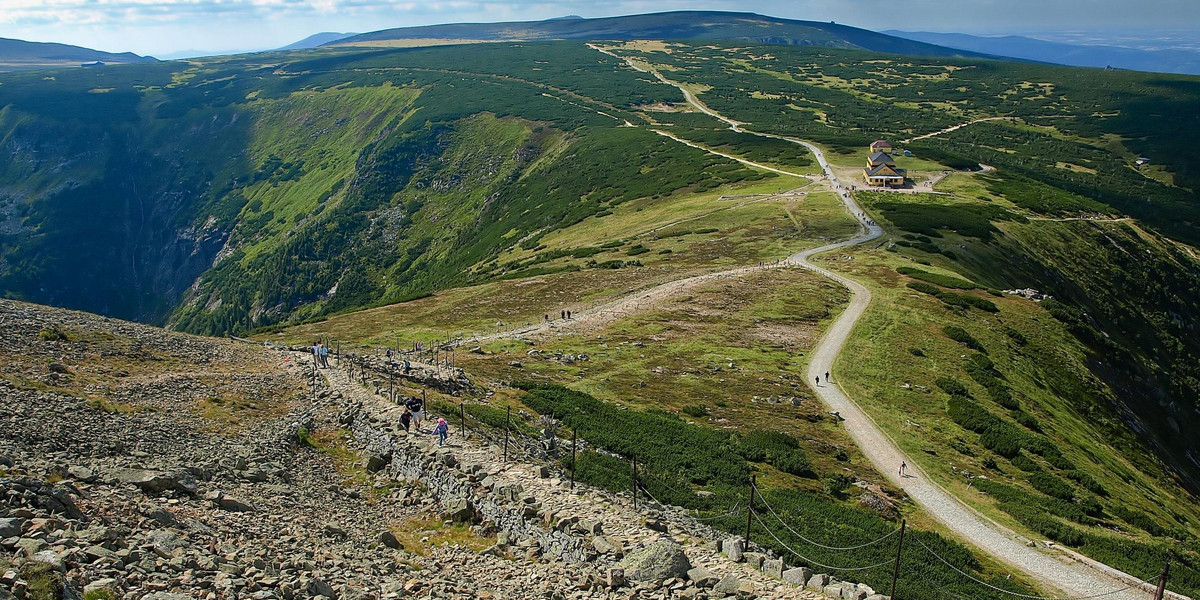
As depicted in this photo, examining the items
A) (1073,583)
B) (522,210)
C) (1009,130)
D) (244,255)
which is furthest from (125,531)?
(1009,130)

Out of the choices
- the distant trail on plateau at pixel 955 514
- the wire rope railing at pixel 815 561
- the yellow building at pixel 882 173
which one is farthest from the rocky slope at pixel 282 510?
the yellow building at pixel 882 173

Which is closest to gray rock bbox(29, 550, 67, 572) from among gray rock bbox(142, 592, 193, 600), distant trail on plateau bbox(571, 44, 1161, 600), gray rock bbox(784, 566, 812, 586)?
gray rock bbox(142, 592, 193, 600)

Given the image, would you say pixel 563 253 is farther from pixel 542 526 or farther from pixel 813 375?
pixel 542 526

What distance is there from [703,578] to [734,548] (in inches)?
70.8

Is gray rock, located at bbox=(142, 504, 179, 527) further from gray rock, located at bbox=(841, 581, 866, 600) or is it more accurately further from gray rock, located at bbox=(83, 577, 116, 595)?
gray rock, located at bbox=(841, 581, 866, 600)

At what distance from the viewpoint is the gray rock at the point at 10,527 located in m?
13.4

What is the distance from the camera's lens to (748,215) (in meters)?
90.0

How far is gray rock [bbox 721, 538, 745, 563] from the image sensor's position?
19605 millimetres

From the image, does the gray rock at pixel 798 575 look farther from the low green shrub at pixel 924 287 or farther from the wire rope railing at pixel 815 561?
the low green shrub at pixel 924 287

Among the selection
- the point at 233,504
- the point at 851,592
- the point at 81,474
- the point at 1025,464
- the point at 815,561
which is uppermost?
the point at 81,474

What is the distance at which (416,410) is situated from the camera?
29234 millimetres

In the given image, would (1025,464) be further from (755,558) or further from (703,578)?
(703,578)

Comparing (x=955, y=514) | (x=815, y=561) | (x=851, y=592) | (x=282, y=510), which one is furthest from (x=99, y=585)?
(x=955, y=514)

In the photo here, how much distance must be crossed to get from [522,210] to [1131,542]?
114 meters
